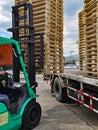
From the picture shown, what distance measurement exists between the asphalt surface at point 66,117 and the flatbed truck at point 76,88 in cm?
31

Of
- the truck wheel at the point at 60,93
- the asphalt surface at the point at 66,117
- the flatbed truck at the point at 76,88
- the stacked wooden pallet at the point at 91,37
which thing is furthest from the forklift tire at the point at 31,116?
the truck wheel at the point at 60,93

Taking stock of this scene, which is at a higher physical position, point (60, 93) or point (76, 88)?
point (76, 88)

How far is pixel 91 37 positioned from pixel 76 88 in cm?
150

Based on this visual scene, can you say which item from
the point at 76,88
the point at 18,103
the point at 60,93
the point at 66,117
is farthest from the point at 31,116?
the point at 60,93

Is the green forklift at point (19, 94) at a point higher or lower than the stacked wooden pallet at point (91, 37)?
lower

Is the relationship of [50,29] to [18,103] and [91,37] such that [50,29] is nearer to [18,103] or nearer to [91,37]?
[91,37]

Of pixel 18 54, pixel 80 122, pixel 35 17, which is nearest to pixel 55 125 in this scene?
pixel 80 122

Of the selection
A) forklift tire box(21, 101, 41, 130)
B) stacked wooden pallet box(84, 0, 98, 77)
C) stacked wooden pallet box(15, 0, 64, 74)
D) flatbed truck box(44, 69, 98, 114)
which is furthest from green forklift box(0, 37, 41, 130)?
stacked wooden pallet box(15, 0, 64, 74)

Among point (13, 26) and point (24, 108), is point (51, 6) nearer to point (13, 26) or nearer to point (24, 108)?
point (13, 26)

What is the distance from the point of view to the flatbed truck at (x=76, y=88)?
16.3 ft

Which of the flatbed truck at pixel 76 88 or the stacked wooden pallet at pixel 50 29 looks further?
the stacked wooden pallet at pixel 50 29

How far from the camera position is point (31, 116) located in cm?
452

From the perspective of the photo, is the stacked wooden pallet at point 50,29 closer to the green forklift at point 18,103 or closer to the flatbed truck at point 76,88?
the flatbed truck at point 76,88

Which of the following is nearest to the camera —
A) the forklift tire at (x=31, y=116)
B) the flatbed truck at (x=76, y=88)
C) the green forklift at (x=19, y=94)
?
the green forklift at (x=19, y=94)
